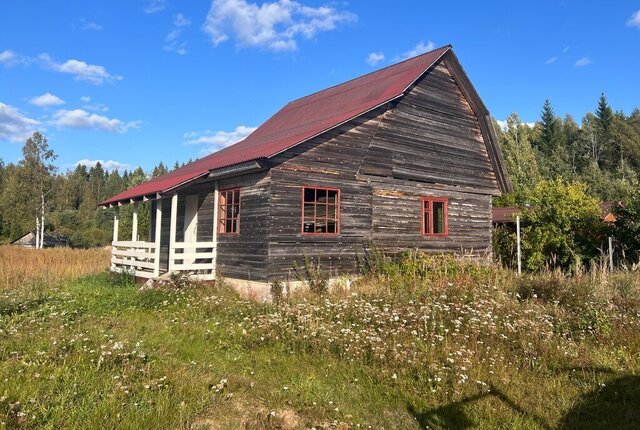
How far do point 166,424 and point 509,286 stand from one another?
7.80m

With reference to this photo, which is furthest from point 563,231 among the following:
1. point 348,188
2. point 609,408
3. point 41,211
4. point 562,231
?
point 41,211

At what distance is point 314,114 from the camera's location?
1730cm

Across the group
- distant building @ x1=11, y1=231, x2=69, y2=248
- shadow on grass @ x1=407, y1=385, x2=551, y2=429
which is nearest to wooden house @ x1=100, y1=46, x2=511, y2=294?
shadow on grass @ x1=407, y1=385, x2=551, y2=429

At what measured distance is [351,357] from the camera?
611cm

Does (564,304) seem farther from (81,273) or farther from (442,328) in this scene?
(81,273)

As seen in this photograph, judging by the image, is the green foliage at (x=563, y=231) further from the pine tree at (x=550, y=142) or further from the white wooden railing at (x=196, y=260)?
the pine tree at (x=550, y=142)

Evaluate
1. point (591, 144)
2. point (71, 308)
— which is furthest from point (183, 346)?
point (591, 144)

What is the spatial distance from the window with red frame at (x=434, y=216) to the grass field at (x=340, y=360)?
582cm

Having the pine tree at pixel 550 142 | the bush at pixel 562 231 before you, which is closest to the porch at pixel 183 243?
the bush at pixel 562 231

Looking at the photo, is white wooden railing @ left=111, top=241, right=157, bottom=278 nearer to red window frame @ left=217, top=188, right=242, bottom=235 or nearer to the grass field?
red window frame @ left=217, top=188, right=242, bottom=235

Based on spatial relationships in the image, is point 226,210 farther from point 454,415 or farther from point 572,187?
point 572,187

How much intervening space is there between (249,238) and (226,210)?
5.67 feet

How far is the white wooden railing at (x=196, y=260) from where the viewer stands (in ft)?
40.9

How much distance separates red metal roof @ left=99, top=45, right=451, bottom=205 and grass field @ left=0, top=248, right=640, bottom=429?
4813mm
